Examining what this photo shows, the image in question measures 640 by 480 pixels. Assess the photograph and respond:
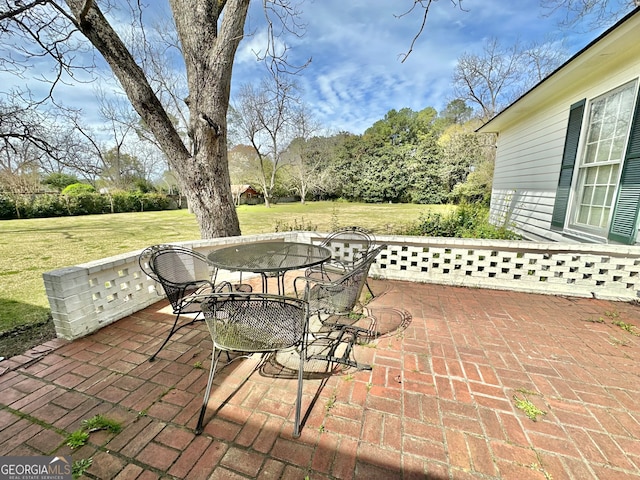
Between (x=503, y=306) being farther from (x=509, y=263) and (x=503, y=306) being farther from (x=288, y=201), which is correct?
(x=288, y=201)

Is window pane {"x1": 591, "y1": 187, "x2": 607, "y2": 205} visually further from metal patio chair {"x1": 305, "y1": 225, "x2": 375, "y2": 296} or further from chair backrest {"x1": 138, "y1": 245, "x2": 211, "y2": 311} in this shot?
chair backrest {"x1": 138, "y1": 245, "x2": 211, "y2": 311}

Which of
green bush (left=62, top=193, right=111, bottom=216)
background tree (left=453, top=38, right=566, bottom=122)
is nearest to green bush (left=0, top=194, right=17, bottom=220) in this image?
green bush (left=62, top=193, right=111, bottom=216)

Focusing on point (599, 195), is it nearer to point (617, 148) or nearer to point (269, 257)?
point (617, 148)

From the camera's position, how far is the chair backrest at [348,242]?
3.99m

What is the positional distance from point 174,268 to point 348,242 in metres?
2.42

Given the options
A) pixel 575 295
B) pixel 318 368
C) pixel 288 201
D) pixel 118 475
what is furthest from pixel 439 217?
pixel 288 201

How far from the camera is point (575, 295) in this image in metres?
3.27

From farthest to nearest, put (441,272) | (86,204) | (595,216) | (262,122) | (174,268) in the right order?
(262,122) < (86,204) < (595,216) < (441,272) < (174,268)

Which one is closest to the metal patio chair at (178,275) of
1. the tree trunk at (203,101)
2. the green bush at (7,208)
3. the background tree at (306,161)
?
the tree trunk at (203,101)

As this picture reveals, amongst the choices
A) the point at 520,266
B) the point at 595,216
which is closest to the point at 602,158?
the point at 595,216

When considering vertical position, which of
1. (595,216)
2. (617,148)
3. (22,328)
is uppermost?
(617,148)

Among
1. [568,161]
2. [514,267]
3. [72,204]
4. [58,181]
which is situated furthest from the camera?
[58,181]

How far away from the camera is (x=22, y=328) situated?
2689 mm

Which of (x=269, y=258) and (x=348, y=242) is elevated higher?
(x=269, y=258)
